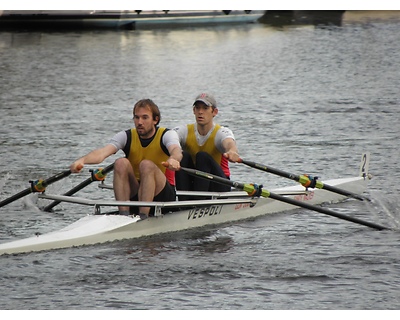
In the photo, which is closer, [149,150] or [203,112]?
[149,150]

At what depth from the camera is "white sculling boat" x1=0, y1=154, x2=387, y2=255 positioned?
29.9 ft

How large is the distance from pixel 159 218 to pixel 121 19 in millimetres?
25507

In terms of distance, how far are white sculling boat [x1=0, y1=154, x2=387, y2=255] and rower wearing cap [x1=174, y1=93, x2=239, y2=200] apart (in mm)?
218

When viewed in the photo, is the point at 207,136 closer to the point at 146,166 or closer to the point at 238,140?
the point at 146,166

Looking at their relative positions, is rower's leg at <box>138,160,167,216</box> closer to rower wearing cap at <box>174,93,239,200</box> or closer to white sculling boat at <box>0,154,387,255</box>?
white sculling boat at <box>0,154,387,255</box>

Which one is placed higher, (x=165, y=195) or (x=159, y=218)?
(x=165, y=195)

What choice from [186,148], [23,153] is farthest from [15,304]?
[23,153]

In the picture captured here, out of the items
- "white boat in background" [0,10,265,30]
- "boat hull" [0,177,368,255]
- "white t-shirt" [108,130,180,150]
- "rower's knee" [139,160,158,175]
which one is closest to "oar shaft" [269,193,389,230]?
"boat hull" [0,177,368,255]

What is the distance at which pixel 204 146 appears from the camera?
33.9ft

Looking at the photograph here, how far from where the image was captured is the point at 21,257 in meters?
8.97

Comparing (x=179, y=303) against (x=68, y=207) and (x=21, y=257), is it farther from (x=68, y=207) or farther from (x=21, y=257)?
(x=68, y=207)

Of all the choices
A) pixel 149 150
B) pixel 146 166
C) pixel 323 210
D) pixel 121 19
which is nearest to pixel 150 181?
pixel 146 166

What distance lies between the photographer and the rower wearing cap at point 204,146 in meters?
10.2

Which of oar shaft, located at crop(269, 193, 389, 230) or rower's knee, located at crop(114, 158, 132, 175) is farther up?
rower's knee, located at crop(114, 158, 132, 175)
